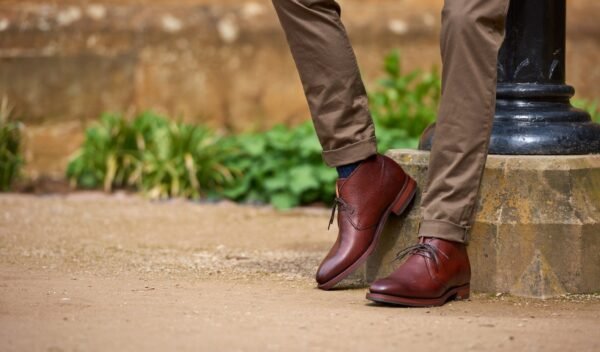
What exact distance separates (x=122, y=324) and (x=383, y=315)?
0.66m

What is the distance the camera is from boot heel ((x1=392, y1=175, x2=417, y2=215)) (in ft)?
10.0

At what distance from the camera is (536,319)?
2.61 meters

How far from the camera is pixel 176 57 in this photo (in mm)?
6523

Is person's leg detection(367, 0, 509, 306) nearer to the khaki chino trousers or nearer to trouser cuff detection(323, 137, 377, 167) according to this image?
the khaki chino trousers

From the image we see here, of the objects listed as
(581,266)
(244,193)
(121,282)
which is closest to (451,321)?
(581,266)

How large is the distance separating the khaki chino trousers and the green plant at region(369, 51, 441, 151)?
2546 mm

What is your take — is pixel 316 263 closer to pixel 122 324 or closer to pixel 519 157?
pixel 519 157

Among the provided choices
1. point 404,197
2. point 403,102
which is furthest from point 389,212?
point 403,102

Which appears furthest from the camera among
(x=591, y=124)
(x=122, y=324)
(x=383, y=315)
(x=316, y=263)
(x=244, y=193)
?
(x=244, y=193)

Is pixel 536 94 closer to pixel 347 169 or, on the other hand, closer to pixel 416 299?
pixel 347 169

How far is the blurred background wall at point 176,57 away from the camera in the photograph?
6441mm

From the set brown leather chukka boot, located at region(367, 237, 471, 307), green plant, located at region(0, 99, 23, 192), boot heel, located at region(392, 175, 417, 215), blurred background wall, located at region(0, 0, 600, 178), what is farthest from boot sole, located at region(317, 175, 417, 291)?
blurred background wall, located at region(0, 0, 600, 178)

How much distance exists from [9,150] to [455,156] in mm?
3639

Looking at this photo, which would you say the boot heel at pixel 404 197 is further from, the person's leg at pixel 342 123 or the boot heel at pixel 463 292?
the boot heel at pixel 463 292
